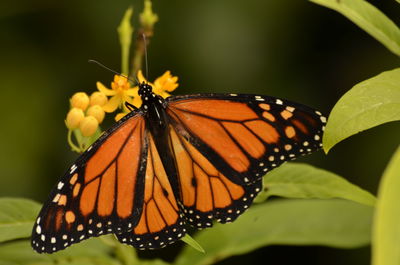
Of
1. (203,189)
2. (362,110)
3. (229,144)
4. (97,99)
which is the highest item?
(362,110)

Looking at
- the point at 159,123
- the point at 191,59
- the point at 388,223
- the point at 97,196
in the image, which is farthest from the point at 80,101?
the point at 191,59

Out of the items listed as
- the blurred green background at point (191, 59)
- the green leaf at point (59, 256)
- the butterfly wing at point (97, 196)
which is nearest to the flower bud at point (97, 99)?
the butterfly wing at point (97, 196)

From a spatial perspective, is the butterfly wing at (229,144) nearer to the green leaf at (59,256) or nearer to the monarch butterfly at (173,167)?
the monarch butterfly at (173,167)

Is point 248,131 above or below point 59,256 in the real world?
above

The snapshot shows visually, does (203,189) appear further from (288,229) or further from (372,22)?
(372,22)

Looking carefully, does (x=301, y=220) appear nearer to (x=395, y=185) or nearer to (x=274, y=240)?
(x=274, y=240)

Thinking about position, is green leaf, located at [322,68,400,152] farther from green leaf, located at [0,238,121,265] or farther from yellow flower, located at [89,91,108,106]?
green leaf, located at [0,238,121,265]
